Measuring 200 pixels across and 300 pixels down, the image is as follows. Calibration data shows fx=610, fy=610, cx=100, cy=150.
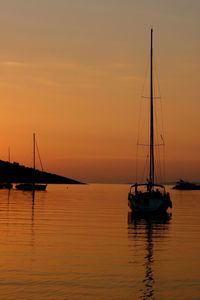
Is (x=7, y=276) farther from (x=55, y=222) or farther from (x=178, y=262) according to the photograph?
(x=55, y=222)

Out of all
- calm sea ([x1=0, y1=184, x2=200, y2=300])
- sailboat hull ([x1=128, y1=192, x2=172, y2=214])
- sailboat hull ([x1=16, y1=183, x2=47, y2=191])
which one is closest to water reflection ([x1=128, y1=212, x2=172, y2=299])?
calm sea ([x1=0, y1=184, x2=200, y2=300])

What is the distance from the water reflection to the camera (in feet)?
73.0

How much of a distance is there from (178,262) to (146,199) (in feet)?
104

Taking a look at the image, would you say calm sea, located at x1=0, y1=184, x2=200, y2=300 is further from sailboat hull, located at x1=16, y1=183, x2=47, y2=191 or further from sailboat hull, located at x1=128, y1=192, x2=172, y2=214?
sailboat hull, located at x1=16, y1=183, x2=47, y2=191

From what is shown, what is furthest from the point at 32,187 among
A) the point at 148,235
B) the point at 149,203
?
the point at 148,235

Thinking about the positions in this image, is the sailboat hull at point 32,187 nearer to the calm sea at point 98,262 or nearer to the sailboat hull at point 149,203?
the sailboat hull at point 149,203

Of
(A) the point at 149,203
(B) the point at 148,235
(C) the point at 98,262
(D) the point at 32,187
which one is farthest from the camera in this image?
(D) the point at 32,187

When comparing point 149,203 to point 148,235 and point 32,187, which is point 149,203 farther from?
point 32,187

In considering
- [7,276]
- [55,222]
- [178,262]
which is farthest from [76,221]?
[7,276]

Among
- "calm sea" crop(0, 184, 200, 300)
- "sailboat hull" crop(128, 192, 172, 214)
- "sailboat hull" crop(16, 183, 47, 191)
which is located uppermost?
"sailboat hull" crop(16, 183, 47, 191)

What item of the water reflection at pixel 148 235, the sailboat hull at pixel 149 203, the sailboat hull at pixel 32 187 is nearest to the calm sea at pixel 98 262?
the water reflection at pixel 148 235

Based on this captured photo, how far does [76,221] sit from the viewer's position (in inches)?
2042

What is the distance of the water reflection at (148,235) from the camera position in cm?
2225

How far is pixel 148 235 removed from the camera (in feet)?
135
